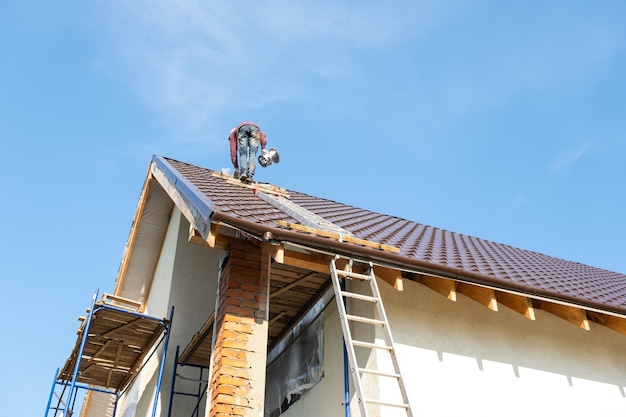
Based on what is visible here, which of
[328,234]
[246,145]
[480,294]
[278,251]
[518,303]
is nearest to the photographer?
[278,251]

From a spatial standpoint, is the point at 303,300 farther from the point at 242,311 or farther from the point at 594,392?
the point at 594,392

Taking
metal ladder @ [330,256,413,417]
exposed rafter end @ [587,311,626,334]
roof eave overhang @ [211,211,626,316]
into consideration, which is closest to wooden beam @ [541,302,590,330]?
roof eave overhang @ [211,211,626,316]

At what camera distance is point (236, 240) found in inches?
238

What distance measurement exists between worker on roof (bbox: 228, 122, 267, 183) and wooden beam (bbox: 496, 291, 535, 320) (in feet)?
14.5

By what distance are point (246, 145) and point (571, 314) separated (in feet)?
18.6

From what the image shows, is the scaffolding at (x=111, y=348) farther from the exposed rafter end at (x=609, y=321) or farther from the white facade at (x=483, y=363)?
the exposed rafter end at (x=609, y=321)

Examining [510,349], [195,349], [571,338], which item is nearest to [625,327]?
[571,338]

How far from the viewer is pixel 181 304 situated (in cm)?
870

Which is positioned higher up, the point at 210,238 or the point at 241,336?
the point at 210,238

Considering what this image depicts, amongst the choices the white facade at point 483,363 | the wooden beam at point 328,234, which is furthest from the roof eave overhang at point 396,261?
the white facade at point 483,363

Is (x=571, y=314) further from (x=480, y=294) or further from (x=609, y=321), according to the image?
(x=480, y=294)

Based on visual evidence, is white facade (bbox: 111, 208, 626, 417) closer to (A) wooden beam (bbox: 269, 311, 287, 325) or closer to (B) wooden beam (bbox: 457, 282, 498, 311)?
(B) wooden beam (bbox: 457, 282, 498, 311)

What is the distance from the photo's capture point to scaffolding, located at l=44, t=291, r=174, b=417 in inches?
321

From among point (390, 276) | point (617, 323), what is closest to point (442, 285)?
point (390, 276)
